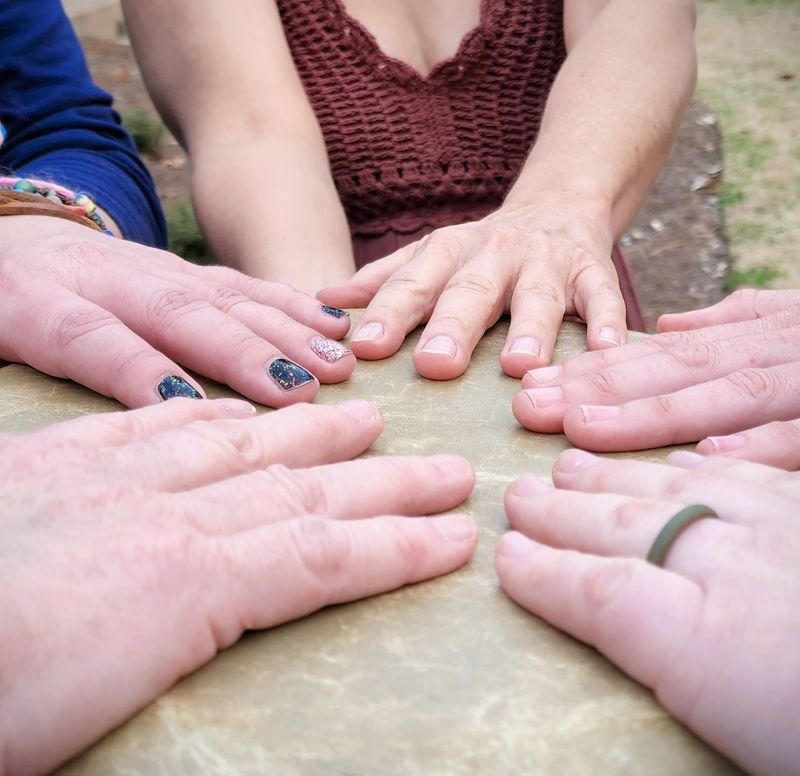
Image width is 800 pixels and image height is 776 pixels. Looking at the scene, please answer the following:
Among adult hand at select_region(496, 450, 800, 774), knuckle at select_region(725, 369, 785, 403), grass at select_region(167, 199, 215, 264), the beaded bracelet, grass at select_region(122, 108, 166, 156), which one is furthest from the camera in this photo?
grass at select_region(122, 108, 166, 156)

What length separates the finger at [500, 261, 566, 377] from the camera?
114 cm

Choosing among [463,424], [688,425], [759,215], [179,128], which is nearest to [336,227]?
[179,128]

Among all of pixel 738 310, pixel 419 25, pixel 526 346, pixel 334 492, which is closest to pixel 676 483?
pixel 334 492

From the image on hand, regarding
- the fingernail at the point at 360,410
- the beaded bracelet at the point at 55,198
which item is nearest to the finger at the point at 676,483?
the fingernail at the point at 360,410

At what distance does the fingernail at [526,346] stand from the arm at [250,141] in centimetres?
45

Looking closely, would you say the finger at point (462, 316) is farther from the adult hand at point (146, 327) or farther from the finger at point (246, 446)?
the finger at point (246, 446)

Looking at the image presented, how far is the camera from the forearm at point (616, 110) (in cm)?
148

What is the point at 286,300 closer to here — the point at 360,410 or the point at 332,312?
the point at 332,312

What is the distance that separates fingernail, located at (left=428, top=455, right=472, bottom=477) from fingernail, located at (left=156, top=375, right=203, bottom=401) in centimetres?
31

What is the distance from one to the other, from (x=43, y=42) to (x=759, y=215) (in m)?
3.04

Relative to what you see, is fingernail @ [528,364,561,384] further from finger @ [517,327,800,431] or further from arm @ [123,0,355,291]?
arm @ [123,0,355,291]

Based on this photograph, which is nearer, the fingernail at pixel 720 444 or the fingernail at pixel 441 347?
the fingernail at pixel 720 444

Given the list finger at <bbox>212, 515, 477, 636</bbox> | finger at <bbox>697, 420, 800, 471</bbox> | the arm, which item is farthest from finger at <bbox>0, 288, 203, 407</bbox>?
finger at <bbox>697, 420, 800, 471</bbox>

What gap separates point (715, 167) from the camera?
13.8 feet
